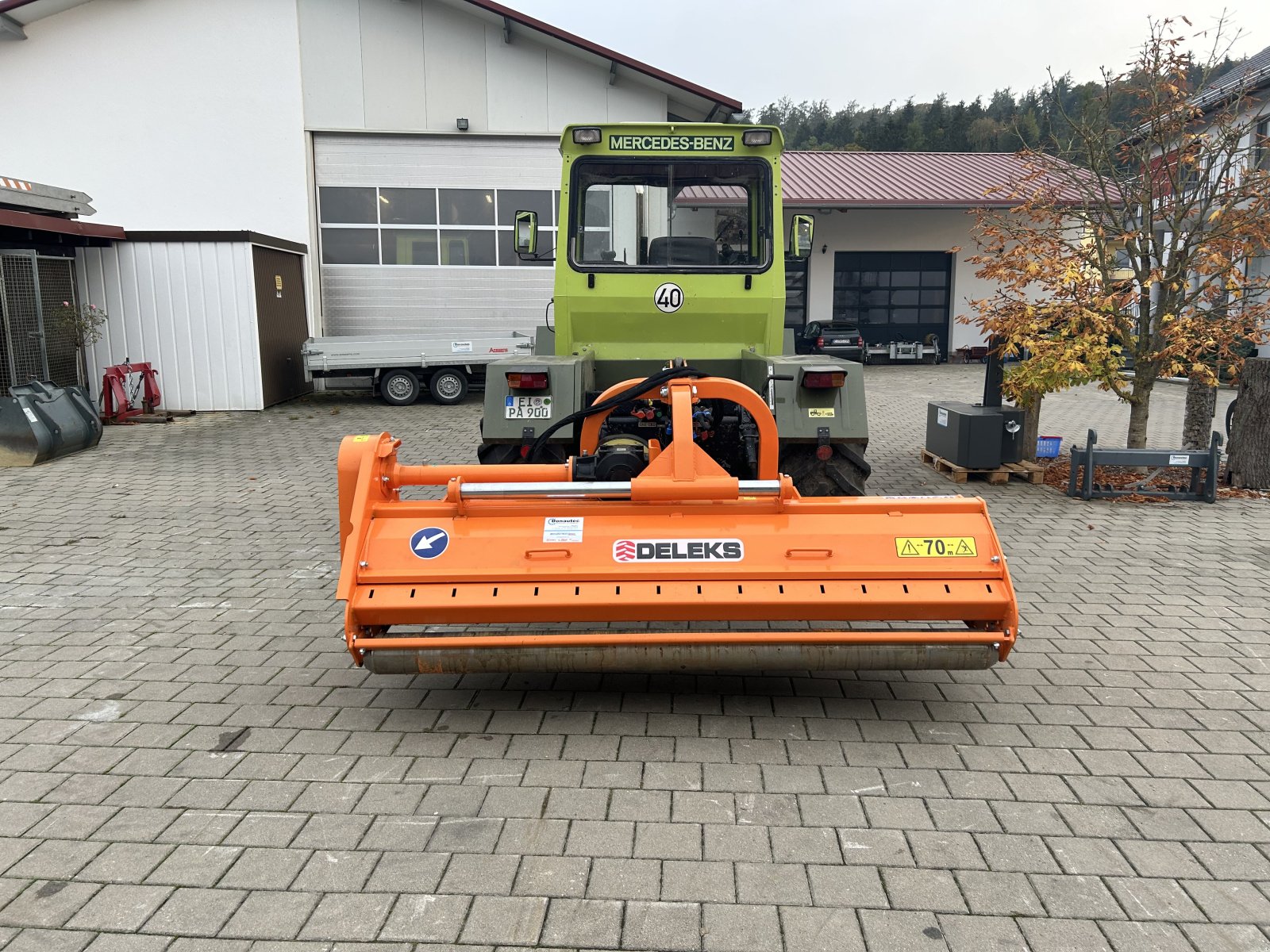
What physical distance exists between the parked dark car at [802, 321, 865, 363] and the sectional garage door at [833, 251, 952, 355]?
2865mm

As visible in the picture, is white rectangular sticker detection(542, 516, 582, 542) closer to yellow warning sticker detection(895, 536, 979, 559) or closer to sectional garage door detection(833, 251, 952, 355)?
yellow warning sticker detection(895, 536, 979, 559)

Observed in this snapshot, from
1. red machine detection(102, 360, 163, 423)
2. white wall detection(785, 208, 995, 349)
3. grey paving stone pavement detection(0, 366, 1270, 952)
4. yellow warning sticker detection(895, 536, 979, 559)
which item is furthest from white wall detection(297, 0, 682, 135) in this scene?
yellow warning sticker detection(895, 536, 979, 559)

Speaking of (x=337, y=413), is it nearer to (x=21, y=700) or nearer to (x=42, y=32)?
(x=42, y=32)

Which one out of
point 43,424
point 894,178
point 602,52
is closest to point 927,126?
point 894,178

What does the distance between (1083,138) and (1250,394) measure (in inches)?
110

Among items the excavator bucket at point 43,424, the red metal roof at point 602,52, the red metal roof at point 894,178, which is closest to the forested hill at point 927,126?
the red metal roof at point 894,178

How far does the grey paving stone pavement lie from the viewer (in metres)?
2.78

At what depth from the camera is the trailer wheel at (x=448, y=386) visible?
15.8 meters

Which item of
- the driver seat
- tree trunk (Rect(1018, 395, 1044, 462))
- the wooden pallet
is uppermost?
the driver seat

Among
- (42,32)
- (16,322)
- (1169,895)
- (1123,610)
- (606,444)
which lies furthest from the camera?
(42,32)

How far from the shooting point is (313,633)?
5.21 m

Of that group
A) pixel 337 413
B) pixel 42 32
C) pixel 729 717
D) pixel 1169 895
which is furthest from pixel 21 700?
pixel 42 32

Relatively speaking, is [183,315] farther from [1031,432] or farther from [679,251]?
[1031,432]

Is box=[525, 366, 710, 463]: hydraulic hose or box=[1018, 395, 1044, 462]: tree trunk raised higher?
box=[525, 366, 710, 463]: hydraulic hose
